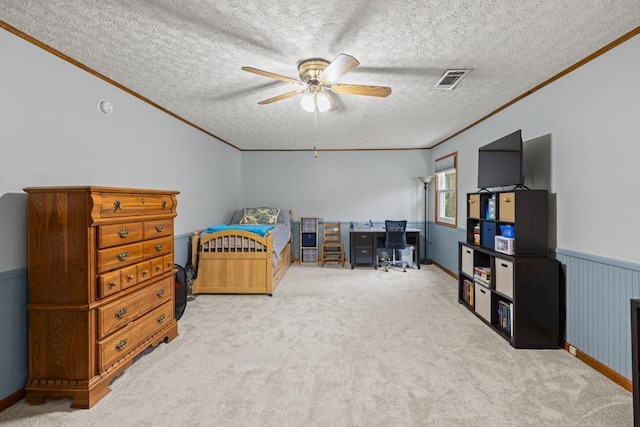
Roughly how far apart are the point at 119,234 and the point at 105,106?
1.37m

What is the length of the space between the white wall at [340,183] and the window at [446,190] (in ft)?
1.38

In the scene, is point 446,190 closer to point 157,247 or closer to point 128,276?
point 157,247

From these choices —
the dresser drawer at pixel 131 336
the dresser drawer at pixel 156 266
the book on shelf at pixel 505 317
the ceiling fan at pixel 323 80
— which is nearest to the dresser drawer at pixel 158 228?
the dresser drawer at pixel 156 266

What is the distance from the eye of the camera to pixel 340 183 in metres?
6.59

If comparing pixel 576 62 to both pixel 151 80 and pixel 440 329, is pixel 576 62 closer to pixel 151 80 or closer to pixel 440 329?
pixel 440 329

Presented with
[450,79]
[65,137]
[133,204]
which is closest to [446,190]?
[450,79]

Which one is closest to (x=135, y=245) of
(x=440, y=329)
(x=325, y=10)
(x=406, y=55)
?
(x=325, y=10)

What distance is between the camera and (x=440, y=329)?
3.06 metres

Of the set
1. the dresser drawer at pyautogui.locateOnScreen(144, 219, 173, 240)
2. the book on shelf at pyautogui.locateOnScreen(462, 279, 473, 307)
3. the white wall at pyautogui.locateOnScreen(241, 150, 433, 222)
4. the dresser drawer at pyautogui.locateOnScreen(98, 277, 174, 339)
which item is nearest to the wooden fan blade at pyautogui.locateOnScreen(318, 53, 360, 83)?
the dresser drawer at pyautogui.locateOnScreen(144, 219, 173, 240)

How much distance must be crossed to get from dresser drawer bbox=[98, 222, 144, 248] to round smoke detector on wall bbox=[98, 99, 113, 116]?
1.20m

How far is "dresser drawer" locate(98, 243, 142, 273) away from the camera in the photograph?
202 centimetres

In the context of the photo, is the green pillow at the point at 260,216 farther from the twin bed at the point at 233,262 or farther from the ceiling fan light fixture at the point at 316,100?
the ceiling fan light fixture at the point at 316,100

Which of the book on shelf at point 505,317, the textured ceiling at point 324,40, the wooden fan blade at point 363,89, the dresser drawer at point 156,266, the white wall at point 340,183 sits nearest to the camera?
the textured ceiling at point 324,40

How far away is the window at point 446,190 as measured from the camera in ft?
18.1
